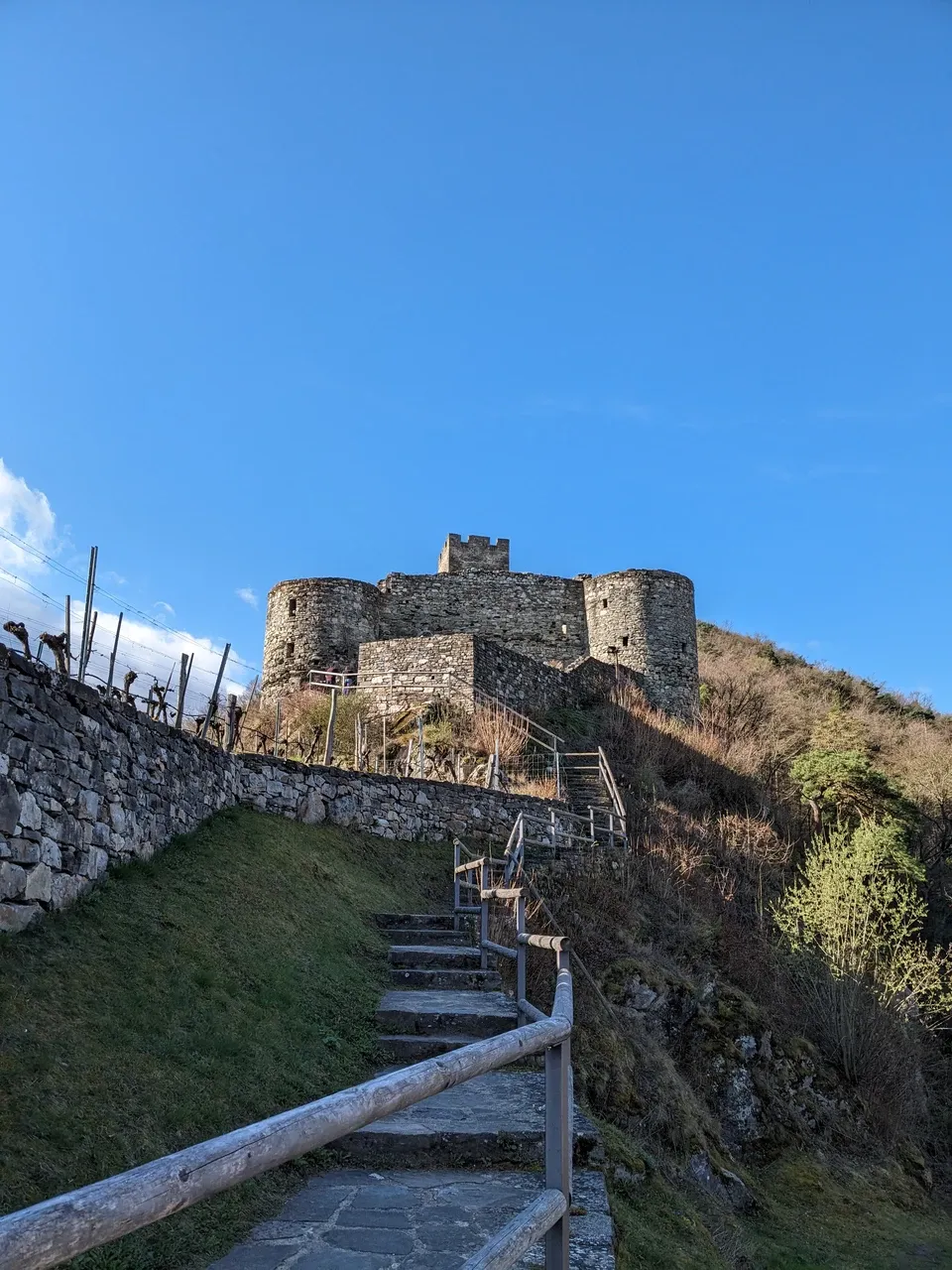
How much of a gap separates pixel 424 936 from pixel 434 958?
3.31ft

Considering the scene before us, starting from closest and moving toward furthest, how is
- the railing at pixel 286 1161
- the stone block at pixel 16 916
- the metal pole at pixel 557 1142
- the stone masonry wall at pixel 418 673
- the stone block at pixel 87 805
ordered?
1. the railing at pixel 286 1161
2. the metal pole at pixel 557 1142
3. the stone block at pixel 16 916
4. the stone block at pixel 87 805
5. the stone masonry wall at pixel 418 673

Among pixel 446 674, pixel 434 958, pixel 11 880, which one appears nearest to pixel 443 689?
pixel 446 674

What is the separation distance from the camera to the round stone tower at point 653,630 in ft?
97.6

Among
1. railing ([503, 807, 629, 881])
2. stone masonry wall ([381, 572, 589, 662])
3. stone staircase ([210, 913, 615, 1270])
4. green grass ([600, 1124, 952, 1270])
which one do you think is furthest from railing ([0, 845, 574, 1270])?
stone masonry wall ([381, 572, 589, 662])

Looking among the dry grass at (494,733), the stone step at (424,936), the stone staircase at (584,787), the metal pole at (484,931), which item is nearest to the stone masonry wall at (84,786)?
the stone step at (424,936)

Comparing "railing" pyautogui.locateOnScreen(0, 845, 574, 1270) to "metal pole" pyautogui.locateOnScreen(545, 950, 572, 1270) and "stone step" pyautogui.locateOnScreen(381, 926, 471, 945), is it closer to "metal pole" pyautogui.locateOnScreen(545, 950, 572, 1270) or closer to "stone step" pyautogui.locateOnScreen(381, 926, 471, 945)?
"metal pole" pyautogui.locateOnScreen(545, 950, 572, 1270)

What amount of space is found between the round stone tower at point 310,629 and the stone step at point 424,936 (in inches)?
678

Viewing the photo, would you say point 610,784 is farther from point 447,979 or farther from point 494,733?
point 447,979

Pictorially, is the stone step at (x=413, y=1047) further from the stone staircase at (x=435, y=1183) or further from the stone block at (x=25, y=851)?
the stone block at (x=25, y=851)

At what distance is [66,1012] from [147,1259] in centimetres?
196

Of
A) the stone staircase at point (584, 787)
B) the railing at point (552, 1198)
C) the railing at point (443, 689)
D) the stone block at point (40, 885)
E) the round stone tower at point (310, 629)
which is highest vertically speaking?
the round stone tower at point (310, 629)

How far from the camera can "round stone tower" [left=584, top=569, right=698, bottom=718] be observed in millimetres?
29750

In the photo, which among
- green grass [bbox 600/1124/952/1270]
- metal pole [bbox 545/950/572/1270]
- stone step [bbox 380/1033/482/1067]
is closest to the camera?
metal pole [bbox 545/950/572/1270]

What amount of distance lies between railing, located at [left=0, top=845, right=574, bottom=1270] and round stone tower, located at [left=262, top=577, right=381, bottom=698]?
25210 millimetres
